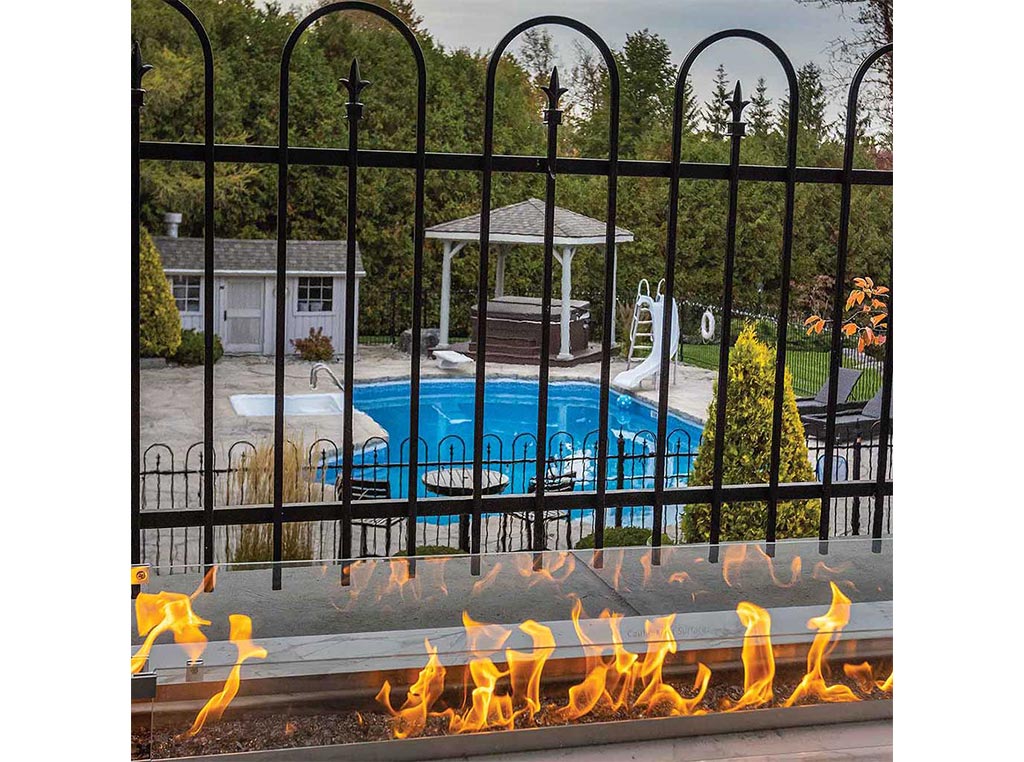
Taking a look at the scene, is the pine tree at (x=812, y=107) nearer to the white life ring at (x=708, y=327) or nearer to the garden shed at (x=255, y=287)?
the white life ring at (x=708, y=327)

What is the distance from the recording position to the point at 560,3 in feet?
55.2

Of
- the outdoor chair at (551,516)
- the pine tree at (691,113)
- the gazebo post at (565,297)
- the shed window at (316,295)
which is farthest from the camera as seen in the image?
the pine tree at (691,113)

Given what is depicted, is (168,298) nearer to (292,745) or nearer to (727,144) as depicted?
(727,144)

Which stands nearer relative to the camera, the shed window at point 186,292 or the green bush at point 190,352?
the green bush at point 190,352

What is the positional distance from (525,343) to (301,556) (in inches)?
332

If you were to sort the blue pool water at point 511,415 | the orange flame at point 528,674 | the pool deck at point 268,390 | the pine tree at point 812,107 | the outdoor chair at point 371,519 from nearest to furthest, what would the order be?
the orange flame at point 528,674
the outdoor chair at point 371,519
the pool deck at point 268,390
the blue pool water at point 511,415
the pine tree at point 812,107

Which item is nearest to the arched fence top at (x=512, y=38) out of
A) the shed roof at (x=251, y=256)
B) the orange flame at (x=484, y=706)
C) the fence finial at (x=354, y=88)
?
the fence finial at (x=354, y=88)

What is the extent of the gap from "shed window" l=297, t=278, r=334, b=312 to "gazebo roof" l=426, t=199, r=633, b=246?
220 centimetres

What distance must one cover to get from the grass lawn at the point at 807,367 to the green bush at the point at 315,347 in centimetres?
482

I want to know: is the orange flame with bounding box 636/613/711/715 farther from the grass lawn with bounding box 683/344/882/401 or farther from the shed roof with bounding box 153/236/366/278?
the grass lawn with bounding box 683/344/882/401

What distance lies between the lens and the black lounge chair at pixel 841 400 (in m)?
9.15

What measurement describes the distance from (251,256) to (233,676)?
12.4 m

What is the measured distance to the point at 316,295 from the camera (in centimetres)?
1432
